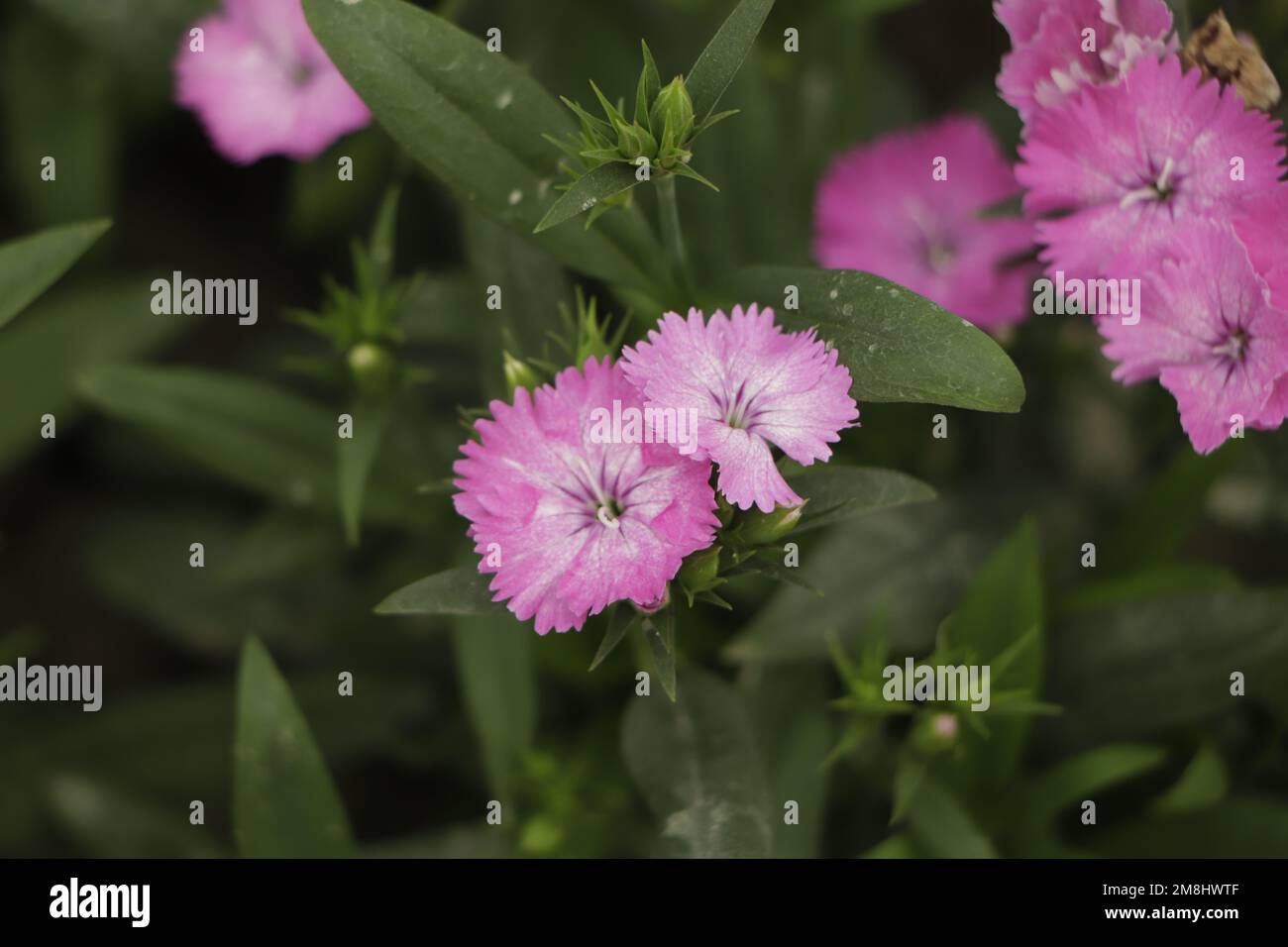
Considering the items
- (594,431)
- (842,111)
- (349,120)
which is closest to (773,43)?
(842,111)

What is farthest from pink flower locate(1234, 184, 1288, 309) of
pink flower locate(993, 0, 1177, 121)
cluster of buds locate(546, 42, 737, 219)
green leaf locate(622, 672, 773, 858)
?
green leaf locate(622, 672, 773, 858)

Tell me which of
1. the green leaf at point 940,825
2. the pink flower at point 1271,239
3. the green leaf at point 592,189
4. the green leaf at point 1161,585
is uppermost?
the green leaf at point 592,189

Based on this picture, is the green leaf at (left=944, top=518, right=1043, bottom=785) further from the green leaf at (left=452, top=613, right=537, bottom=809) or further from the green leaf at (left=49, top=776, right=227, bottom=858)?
the green leaf at (left=49, top=776, right=227, bottom=858)

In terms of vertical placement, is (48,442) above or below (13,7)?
below

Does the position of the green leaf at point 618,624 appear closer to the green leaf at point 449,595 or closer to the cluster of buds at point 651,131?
the green leaf at point 449,595

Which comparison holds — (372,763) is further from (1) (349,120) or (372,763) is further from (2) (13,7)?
(2) (13,7)

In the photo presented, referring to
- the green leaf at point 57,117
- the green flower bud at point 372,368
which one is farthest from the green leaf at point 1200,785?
the green leaf at point 57,117
